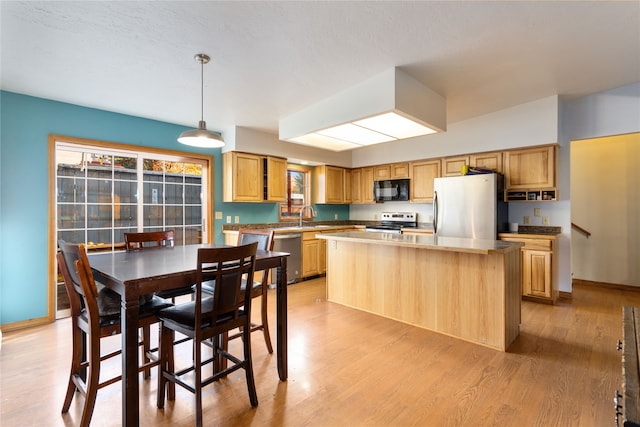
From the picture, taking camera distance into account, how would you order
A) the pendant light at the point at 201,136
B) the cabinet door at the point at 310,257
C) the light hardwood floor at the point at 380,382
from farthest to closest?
1. the cabinet door at the point at 310,257
2. the pendant light at the point at 201,136
3. the light hardwood floor at the point at 380,382

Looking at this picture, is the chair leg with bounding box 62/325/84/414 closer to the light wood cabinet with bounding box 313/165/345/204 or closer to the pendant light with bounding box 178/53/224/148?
the pendant light with bounding box 178/53/224/148

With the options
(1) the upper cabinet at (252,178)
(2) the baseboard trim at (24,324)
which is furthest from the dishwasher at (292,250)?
(2) the baseboard trim at (24,324)

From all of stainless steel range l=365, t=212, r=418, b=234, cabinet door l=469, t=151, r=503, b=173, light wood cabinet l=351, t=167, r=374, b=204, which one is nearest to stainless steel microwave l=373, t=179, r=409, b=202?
light wood cabinet l=351, t=167, r=374, b=204

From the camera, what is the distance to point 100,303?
1840 mm

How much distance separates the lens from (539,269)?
12.6 feet

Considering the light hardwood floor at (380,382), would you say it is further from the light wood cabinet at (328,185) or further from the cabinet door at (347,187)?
the cabinet door at (347,187)

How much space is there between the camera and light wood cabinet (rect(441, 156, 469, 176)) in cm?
466

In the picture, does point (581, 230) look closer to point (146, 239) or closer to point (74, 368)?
point (146, 239)

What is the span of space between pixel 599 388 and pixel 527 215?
287cm

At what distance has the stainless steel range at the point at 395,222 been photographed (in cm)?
553

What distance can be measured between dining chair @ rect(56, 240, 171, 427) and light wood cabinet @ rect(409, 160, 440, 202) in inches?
171

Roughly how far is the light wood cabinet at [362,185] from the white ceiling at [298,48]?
2.73 m

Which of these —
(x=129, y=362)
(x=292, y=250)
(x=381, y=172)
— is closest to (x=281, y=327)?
(x=129, y=362)

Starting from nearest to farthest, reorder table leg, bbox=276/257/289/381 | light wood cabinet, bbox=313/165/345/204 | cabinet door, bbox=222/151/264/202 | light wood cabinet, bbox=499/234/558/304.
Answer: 1. table leg, bbox=276/257/289/381
2. light wood cabinet, bbox=499/234/558/304
3. cabinet door, bbox=222/151/264/202
4. light wood cabinet, bbox=313/165/345/204
